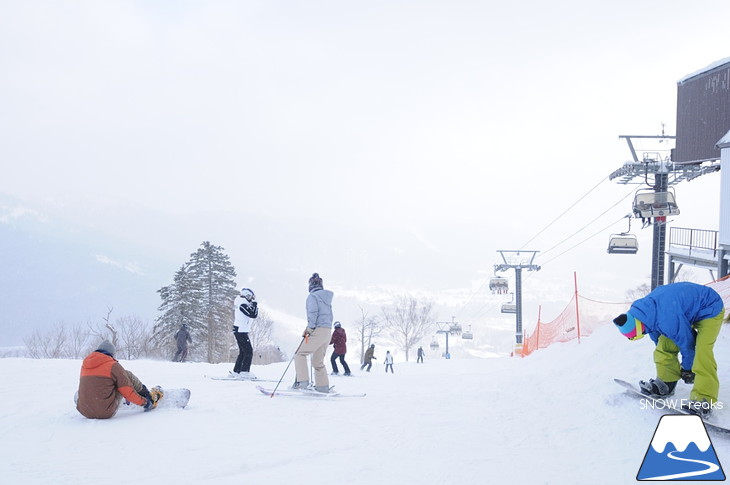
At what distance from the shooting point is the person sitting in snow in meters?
5.65

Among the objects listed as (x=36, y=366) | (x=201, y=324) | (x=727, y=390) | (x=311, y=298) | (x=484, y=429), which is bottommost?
(x=201, y=324)

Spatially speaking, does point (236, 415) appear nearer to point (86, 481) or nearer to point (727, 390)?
point (86, 481)

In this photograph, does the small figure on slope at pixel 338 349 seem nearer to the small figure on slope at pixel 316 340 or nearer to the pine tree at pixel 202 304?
the small figure on slope at pixel 316 340

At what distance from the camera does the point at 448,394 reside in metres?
7.95

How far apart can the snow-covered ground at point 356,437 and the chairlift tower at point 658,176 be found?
35.2ft

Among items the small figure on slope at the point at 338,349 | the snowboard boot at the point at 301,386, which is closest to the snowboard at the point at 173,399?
the snowboard boot at the point at 301,386

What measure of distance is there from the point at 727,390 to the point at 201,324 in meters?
36.9

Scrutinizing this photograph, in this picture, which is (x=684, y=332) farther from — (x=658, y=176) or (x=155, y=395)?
(x=658, y=176)

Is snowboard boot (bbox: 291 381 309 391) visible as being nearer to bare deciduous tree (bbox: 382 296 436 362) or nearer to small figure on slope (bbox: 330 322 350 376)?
small figure on slope (bbox: 330 322 350 376)

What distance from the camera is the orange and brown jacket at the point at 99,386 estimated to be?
5.65 metres

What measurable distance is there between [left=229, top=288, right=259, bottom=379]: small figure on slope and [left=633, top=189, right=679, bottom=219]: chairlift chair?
13838 mm

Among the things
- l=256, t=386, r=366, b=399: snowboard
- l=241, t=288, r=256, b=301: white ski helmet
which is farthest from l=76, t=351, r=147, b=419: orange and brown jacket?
l=241, t=288, r=256, b=301: white ski helmet

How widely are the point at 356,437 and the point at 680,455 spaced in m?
2.79

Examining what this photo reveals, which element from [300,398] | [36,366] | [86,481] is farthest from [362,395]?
[36,366]
